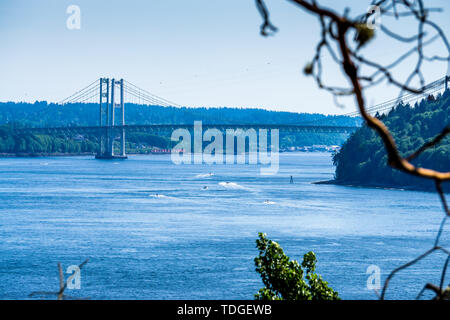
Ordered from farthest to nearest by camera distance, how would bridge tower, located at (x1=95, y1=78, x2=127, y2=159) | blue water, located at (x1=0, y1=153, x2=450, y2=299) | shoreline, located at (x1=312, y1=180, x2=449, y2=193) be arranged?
bridge tower, located at (x1=95, y1=78, x2=127, y2=159) → shoreline, located at (x1=312, y1=180, x2=449, y2=193) → blue water, located at (x1=0, y1=153, x2=450, y2=299)

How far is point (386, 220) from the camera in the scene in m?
35.2

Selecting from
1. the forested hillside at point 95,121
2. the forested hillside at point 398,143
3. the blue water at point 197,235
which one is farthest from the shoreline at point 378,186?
the forested hillside at point 95,121

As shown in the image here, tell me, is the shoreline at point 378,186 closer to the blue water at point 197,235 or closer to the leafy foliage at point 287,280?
the blue water at point 197,235

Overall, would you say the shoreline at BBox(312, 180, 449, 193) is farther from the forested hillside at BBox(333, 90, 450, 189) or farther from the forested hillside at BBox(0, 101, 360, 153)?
the forested hillside at BBox(0, 101, 360, 153)

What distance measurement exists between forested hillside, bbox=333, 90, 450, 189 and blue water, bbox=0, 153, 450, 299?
3504 mm

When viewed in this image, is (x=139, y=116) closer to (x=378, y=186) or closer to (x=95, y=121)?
(x=95, y=121)

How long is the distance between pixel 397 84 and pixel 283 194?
1798 inches

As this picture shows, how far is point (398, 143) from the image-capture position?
55.5 meters

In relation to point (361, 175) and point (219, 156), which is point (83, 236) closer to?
point (361, 175)

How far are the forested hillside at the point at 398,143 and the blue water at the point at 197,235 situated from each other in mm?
3504

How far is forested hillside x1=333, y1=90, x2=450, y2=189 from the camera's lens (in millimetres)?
54237

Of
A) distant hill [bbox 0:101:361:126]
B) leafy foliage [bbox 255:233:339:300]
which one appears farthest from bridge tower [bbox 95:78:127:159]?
leafy foliage [bbox 255:233:339:300]

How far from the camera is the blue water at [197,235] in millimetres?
21094
